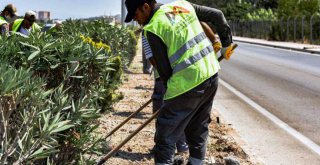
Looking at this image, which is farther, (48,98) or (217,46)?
(217,46)

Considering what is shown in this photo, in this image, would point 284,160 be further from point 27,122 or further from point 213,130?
point 27,122

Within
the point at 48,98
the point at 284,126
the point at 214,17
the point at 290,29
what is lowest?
the point at 290,29

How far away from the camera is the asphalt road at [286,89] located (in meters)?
9.03

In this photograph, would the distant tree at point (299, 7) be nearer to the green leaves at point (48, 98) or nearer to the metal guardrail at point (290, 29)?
the metal guardrail at point (290, 29)

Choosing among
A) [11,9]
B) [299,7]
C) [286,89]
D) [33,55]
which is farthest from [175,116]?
[299,7]

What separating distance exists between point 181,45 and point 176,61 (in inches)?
5.2

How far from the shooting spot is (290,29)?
149 feet

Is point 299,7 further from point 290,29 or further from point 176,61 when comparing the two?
point 176,61

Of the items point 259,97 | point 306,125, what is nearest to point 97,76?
point 306,125

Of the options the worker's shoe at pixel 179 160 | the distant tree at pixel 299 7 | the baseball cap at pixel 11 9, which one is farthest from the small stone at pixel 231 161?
the distant tree at pixel 299 7

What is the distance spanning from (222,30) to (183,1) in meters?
0.67

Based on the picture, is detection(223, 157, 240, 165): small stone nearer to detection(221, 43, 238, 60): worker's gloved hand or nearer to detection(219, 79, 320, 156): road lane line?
detection(221, 43, 238, 60): worker's gloved hand

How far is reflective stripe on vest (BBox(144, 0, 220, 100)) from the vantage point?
4395 millimetres

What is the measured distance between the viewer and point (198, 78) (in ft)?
14.9
